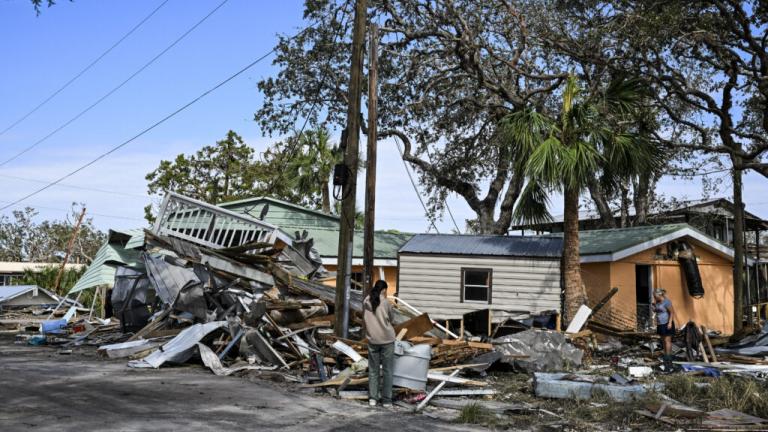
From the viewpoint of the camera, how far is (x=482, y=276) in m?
21.0

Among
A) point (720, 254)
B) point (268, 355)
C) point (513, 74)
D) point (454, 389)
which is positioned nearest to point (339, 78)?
point (513, 74)

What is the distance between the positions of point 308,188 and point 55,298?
13.4 m

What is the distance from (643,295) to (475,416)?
16801 millimetres

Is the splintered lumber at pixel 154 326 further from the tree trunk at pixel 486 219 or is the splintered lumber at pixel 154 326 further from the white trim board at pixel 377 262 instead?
the tree trunk at pixel 486 219

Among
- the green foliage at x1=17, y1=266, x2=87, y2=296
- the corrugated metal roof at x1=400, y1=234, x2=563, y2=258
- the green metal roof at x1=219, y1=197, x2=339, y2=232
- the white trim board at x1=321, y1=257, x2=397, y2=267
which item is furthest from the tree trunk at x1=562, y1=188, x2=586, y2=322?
the green foliage at x1=17, y1=266, x2=87, y2=296

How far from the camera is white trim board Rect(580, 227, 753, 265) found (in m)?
21.7

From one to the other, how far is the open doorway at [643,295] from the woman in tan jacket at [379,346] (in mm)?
14458

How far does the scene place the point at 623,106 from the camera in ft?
61.3

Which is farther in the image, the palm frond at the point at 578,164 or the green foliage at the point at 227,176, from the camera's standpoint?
the green foliage at the point at 227,176

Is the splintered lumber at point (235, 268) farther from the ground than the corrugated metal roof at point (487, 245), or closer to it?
closer to it

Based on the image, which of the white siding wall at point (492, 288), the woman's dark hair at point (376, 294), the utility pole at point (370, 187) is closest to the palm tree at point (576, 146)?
the white siding wall at point (492, 288)

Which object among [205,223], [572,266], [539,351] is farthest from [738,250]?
[205,223]

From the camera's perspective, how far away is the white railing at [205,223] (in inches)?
773

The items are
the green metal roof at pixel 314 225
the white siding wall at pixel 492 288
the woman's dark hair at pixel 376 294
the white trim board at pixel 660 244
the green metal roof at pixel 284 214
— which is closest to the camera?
the woman's dark hair at pixel 376 294
